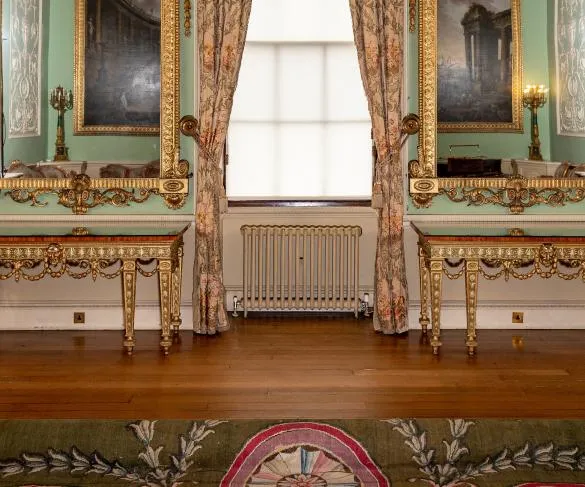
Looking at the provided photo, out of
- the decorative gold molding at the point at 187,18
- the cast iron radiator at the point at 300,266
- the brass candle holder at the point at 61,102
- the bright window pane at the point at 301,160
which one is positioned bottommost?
the cast iron radiator at the point at 300,266

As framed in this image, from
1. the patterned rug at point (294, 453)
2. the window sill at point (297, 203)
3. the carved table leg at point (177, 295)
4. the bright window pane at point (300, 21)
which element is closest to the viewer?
the patterned rug at point (294, 453)

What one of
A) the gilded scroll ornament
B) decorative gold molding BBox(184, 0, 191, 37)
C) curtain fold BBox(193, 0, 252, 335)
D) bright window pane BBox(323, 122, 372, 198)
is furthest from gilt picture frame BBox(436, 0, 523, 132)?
decorative gold molding BBox(184, 0, 191, 37)

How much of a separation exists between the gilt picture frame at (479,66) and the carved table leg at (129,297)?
224 centimetres

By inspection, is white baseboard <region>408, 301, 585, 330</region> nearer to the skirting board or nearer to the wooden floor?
the skirting board

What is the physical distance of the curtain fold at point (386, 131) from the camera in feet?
19.9

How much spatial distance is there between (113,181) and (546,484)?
350cm

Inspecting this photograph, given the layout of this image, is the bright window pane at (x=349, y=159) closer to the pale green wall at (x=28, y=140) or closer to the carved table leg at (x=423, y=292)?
the carved table leg at (x=423, y=292)

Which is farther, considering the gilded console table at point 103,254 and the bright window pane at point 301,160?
the bright window pane at point 301,160

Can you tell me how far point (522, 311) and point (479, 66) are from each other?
65.5 inches

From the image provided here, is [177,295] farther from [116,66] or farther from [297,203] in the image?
[116,66]

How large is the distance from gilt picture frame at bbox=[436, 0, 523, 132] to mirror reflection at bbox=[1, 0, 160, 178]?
6.19 ft

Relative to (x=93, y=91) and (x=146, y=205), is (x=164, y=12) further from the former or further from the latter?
(x=146, y=205)

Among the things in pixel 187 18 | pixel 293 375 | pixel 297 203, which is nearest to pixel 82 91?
pixel 187 18

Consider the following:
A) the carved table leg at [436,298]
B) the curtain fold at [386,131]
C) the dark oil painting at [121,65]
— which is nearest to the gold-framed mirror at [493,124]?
the curtain fold at [386,131]
